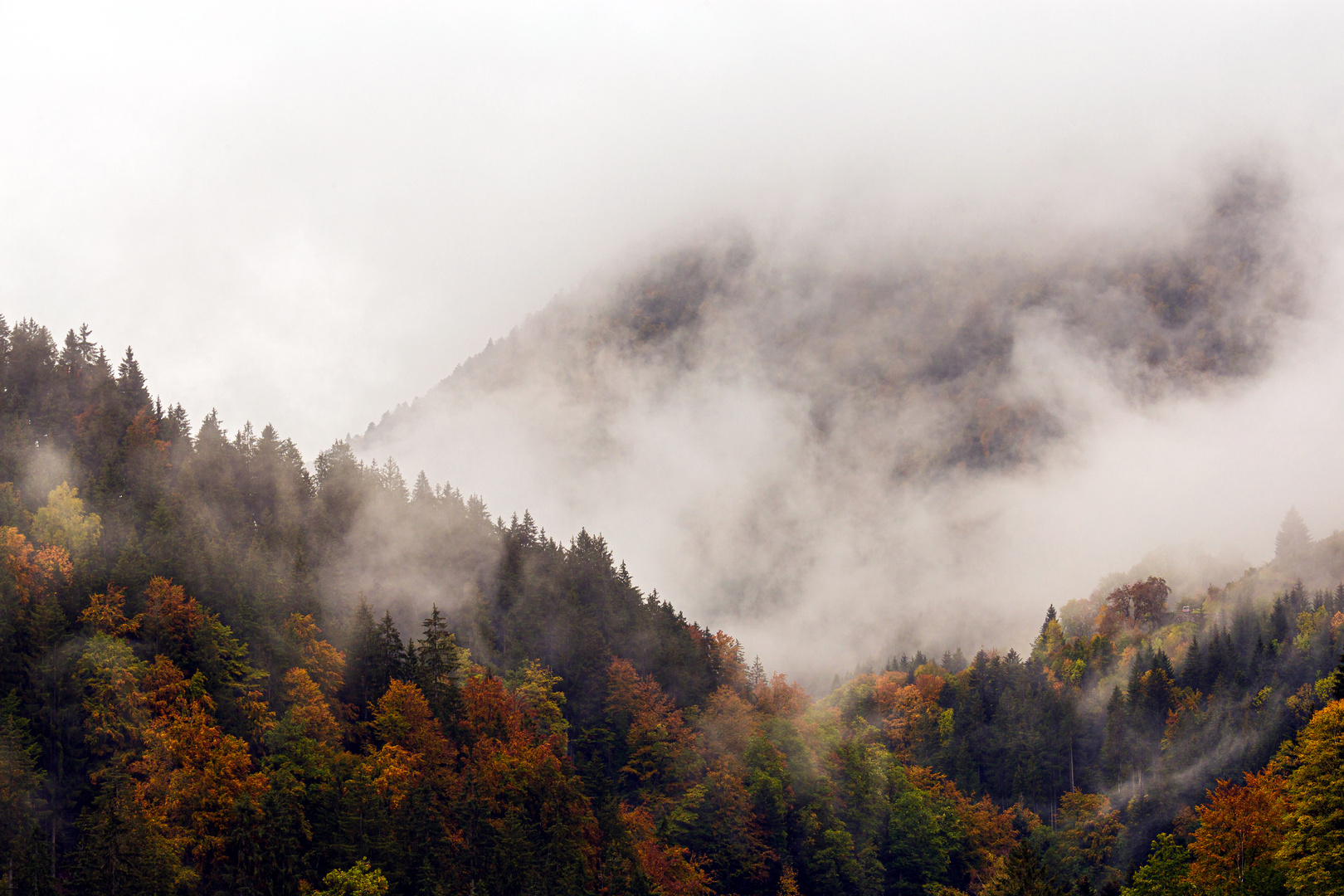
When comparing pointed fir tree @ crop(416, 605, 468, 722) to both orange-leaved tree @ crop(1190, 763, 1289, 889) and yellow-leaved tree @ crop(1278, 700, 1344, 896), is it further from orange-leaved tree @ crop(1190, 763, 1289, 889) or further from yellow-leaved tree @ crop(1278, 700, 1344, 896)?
yellow-leaved tree @ crop(1278, 700, 1344, 896)

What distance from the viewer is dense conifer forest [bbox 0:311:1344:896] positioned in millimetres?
85500

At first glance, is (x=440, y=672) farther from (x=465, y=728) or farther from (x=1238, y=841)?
(x=1238, y=841)

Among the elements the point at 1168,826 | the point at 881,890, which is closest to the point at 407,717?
the point at 881,890

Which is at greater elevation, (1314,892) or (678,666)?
(678,666)

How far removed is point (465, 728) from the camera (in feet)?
370

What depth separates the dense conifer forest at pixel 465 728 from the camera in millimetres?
85500

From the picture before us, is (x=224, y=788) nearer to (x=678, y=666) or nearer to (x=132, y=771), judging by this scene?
(x=132, y=771)

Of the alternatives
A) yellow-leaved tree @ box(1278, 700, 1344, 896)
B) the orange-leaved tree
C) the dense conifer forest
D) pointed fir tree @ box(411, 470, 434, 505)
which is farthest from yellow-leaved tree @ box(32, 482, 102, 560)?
yellow-leaved tree @ box(1278, 700, 1344, 896)

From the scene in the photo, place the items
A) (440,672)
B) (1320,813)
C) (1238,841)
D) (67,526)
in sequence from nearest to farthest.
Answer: (1320,813), (1238,841), (67,526), (440,672)

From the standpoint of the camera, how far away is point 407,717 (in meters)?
108

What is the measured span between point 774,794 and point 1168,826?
51611 millimetres

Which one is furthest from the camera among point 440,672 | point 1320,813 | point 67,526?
point 440,672

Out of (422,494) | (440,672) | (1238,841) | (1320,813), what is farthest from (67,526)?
(1320,813)

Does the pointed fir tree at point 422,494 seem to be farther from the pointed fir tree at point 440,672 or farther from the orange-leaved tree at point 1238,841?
the orange-leaved tree at point 1238,841
